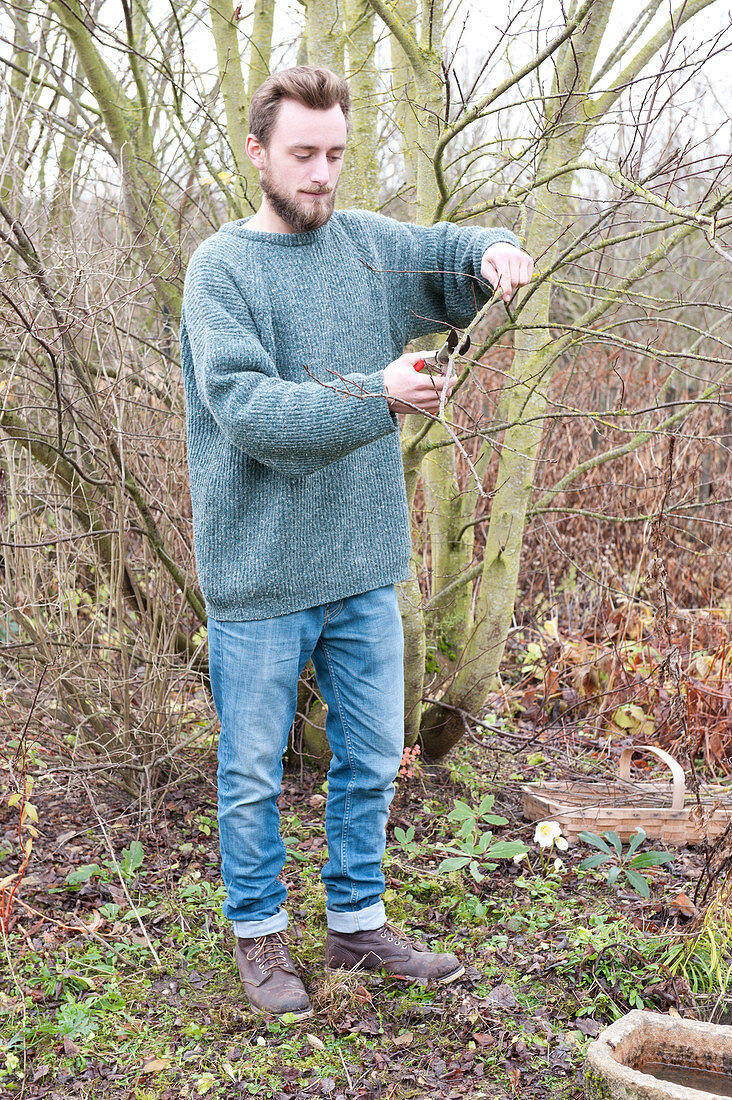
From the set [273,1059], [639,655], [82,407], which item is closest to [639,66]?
[82,407]

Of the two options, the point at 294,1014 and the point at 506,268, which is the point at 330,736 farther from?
the point at 506,268

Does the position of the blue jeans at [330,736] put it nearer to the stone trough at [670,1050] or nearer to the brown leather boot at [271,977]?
the brown leather boot at [271,977]

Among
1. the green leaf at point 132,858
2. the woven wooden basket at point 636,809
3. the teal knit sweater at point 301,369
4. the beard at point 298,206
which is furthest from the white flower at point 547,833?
the beard at point 298,206

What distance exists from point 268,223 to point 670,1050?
6.73 ft

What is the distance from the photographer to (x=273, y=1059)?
7.04 feet

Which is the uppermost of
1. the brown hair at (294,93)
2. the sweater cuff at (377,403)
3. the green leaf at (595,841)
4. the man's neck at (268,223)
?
the brown hair at (294,93)

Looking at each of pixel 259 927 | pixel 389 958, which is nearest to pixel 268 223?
pixel 259 927

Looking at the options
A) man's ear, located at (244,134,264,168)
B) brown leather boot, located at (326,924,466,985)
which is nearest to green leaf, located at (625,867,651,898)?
brown leather boot, located at (326,924,466,985)

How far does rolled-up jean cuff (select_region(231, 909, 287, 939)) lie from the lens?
92.7 inches

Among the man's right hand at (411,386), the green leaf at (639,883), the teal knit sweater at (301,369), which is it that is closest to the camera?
the man's right hand at (411,386)

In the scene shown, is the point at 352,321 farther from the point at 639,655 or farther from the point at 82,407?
the point at 639,655

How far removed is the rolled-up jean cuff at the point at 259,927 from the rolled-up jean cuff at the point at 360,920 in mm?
147

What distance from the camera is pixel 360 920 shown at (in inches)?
95.3

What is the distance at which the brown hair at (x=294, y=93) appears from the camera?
2.08m
